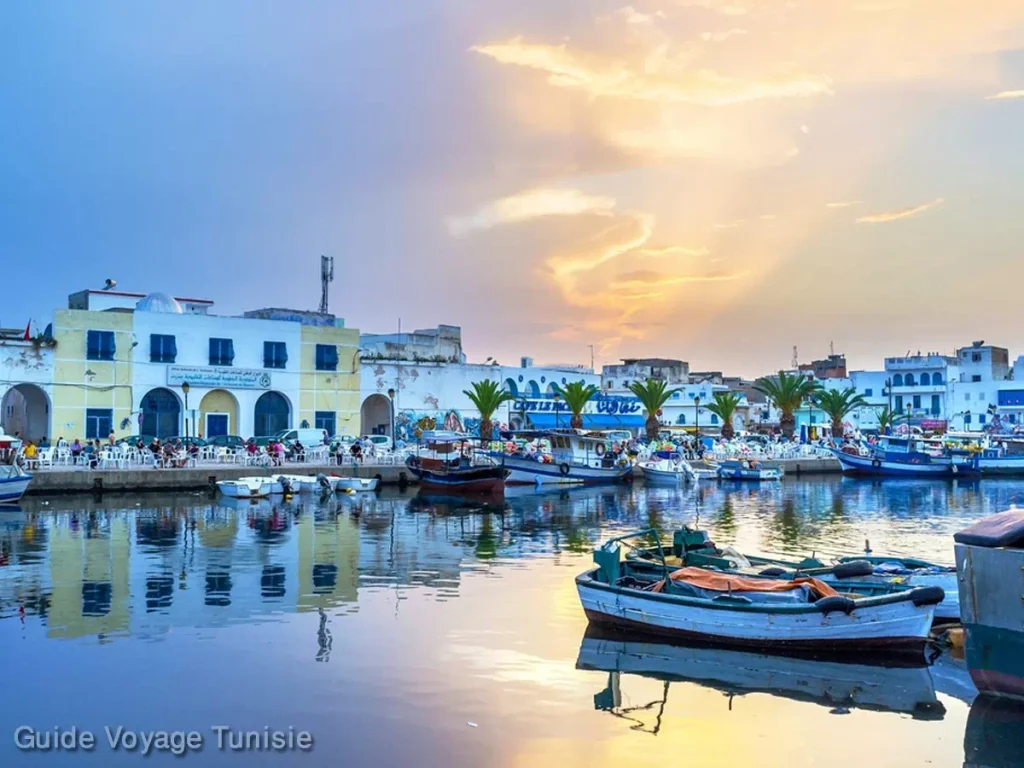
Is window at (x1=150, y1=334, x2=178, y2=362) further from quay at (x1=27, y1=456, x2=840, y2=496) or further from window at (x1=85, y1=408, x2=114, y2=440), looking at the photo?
quay at (x1=27, y1=456, x2=840, y2=496)

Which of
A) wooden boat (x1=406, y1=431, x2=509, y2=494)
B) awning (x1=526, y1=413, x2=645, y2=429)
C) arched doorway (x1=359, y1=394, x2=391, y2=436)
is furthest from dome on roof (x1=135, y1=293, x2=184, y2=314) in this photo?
awning (x1=526, y1=413, x2=645, y2=429)

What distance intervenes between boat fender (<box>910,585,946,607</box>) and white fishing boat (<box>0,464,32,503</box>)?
104ft

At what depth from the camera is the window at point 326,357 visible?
5322 centimetres

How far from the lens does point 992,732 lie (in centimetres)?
1096

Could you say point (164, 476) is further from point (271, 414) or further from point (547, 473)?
point (547, 473)

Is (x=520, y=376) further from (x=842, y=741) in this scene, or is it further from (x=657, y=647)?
(x=842, y=741)

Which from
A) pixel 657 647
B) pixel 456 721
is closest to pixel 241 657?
pixel 456 721

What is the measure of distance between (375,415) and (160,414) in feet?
51.3

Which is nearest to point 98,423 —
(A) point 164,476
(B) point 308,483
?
(A) point 164,476

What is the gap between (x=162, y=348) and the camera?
47.7m

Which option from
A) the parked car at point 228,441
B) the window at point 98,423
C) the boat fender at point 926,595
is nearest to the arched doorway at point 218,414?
the parked car at point 228,441

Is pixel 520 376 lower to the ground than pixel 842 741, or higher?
higher

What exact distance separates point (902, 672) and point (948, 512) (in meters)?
26.0

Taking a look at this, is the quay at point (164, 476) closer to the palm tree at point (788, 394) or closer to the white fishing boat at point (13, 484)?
the white fishing boat at point (13, 484)
